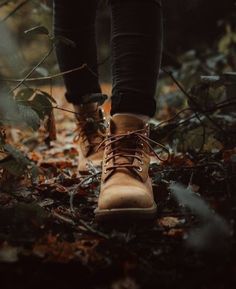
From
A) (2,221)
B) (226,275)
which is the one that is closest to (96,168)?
(2,221)

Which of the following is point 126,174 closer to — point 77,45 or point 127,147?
point 127,147

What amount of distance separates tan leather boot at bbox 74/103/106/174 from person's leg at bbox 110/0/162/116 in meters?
0.42

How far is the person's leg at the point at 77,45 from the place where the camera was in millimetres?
1659

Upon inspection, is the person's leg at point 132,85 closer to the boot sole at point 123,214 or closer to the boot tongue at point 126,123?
the boot tongue at point 126,123

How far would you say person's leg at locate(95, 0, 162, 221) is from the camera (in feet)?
4.17

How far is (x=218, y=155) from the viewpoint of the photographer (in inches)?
62.8

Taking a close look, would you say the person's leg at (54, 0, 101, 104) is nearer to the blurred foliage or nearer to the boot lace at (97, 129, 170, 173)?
the blurred foliage

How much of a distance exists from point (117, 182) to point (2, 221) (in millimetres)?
314

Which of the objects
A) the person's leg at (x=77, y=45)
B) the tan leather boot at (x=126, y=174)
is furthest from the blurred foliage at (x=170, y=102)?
the tan leather boot at (x=126, y=174)

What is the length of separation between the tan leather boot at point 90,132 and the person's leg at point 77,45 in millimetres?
50

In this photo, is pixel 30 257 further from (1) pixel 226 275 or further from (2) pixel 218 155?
(2) pixel 218 155

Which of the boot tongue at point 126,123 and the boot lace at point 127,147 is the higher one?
the boot tongue at point 126,123

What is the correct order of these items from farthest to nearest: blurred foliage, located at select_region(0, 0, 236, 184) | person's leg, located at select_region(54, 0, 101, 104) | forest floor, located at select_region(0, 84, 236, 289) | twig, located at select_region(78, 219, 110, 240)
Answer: person's leg, located at select_region(54, 0, 101, 104)
blurred foliage, located at select_region(0, 0, 236, 184)
twig, located at select_region(78, 219, 110, 240)
forest floor, located at select_region(0, 84, 236, 289)

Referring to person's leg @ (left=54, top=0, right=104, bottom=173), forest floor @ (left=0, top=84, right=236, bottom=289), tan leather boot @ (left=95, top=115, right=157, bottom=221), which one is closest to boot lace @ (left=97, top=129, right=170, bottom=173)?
tan leather boot @ (left=95, top=115, right=157, bottom=221)
